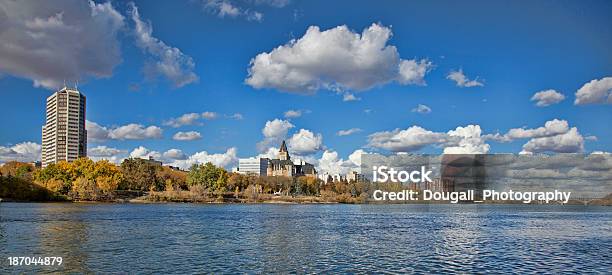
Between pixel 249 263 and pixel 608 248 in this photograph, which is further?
pixel 608 248

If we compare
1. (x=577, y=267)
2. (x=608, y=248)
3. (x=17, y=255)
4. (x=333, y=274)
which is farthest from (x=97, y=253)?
(x=608, y=248)

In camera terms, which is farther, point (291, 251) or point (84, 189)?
point (84, 189)

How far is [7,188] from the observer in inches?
7062

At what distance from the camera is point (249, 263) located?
41.7 meters

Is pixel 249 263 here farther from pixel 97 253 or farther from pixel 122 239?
pixel 122 239

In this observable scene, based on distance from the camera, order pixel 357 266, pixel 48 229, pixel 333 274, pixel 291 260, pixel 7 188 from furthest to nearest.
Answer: pixel 7 188, pixel 48 229, pixel 291 260, pixel 357 266, pixel 333 274

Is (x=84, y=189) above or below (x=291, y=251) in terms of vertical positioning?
above

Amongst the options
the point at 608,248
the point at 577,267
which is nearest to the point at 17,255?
the point at 577,267

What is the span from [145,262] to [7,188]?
542ft

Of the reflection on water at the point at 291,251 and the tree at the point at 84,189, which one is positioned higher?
the tree at the point at 84,189

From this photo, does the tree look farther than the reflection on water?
Yes

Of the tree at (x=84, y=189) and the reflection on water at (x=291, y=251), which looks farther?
the tree at (x=84, y=189)

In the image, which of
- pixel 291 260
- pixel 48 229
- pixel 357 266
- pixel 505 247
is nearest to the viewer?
pixel 357 266

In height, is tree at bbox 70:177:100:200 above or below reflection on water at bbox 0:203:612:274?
above
